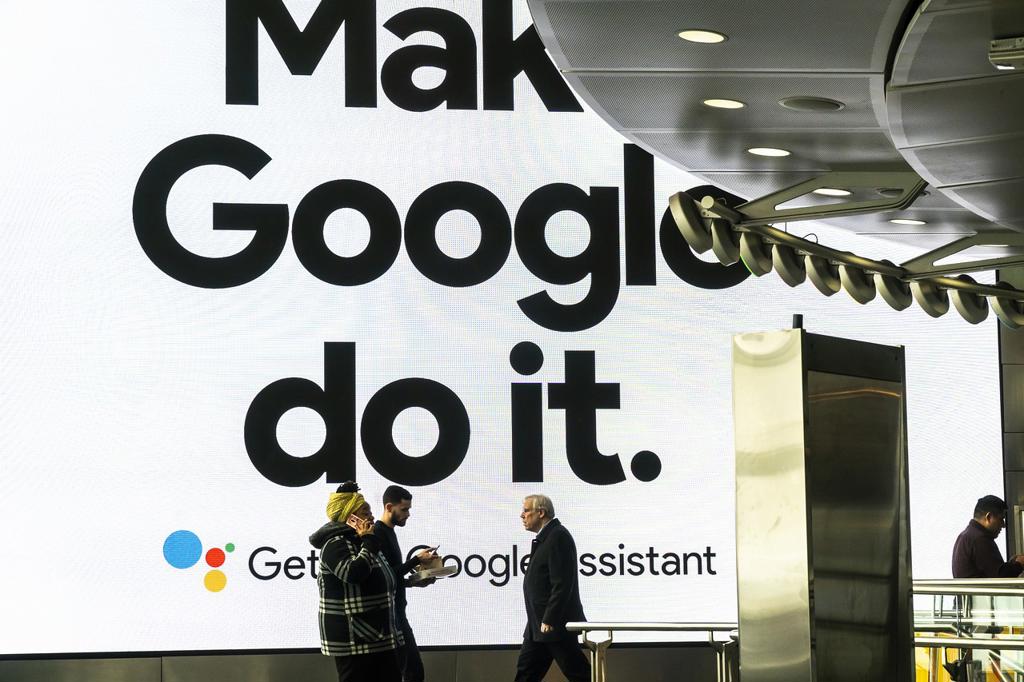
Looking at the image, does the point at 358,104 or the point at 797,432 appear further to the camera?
the point at 358,104

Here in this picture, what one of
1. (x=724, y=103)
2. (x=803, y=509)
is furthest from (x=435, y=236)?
(x=803, y=509)

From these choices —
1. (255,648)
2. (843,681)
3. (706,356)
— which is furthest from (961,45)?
(255,648)

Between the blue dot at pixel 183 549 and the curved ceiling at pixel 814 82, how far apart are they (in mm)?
5655

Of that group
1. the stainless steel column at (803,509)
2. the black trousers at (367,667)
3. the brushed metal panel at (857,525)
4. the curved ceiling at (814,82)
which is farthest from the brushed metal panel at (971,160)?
the black trousers at (367,667)

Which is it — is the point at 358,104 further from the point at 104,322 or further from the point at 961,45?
the point at 961,45

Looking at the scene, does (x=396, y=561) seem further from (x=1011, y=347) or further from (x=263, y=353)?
(x=1011, y=347)

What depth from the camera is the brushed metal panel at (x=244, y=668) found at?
10.0 meters

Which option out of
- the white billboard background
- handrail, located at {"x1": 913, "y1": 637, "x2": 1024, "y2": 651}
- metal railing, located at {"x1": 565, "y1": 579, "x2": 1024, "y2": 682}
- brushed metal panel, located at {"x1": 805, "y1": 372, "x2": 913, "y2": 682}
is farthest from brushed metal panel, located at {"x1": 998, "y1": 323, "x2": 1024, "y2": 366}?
brushed metal panel, located at {"x1": 805, "y1": 372, "x2": 913, "y2": 682}

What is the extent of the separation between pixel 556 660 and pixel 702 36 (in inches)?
209

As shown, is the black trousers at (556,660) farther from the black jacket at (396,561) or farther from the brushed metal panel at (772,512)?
the brushed metal panel at (772,512)

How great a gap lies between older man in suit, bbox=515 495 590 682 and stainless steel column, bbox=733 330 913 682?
13.4 ft

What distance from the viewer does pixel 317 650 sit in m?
10.2

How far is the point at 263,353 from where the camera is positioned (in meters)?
10.4

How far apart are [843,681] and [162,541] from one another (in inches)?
272
